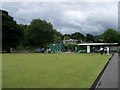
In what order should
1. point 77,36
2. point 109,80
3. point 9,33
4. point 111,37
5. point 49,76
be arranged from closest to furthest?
point 109,80 → point 49,76 → point 9,33 → point 111,37 → point 77,36

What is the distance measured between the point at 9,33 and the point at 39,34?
25.9 meters

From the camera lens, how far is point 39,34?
10144 centimetres

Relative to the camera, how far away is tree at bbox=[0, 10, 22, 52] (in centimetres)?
7550

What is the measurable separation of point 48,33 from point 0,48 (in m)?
31.7

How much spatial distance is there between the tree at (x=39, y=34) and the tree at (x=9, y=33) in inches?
877

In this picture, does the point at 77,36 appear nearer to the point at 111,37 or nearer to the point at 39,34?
the point at 111,37

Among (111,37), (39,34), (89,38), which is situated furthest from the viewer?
(89,38)

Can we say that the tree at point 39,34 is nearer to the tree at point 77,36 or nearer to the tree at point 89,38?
the tree at point 89,38

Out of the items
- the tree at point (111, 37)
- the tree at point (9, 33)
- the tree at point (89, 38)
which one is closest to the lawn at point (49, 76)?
the tree at point (9, 33)

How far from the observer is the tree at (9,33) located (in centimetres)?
7550

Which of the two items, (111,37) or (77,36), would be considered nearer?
(111,37)

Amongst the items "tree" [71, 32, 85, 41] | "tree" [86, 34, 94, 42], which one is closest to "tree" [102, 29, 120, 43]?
"tree" [86, 34, 94, 42]

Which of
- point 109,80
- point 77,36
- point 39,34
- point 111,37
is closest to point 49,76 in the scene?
point 109,80

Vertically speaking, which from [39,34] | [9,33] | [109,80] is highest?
[39,34]
